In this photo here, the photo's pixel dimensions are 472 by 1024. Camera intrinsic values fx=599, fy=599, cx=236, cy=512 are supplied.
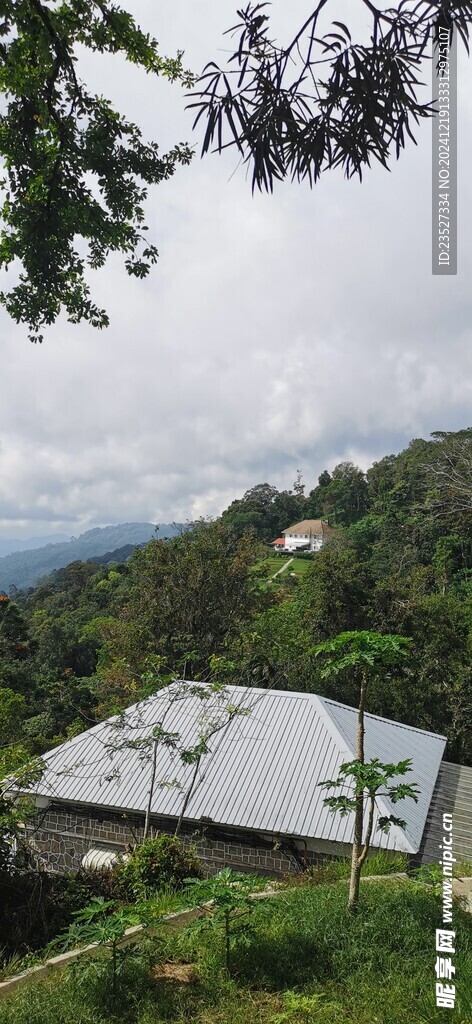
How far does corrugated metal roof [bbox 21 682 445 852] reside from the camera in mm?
8273

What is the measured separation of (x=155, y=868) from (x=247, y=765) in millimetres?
4417

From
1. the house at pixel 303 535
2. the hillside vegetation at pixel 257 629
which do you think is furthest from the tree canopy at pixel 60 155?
the house at pixel 303 535

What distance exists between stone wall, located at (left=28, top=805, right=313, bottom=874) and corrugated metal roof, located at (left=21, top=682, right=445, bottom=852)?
389 millimetres

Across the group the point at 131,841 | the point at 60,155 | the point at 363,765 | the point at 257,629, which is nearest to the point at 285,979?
the point at 363,765

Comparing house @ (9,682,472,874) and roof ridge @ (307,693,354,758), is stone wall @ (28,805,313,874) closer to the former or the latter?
house @ (9,682,472,874)

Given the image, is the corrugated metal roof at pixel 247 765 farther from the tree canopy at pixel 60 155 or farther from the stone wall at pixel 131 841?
the tree canopy at pixel 60 155

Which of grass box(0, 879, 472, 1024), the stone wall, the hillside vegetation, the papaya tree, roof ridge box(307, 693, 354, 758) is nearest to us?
grass box(0, 879, 472, 1024)

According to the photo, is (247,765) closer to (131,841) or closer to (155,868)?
(131,841)

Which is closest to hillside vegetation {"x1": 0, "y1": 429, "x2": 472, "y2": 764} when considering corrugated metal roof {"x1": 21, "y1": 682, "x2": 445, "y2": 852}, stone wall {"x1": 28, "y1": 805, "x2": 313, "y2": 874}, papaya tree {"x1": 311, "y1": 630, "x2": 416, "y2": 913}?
corrugated metal roof {"x1": 21, "y1": 682, "x2": 445, "y2": 852}

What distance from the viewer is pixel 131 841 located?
9.20m

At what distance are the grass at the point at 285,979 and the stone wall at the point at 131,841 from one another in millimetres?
4907

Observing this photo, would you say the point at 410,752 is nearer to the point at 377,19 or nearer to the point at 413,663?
the point at 413,663

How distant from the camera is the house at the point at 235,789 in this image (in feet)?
26.9

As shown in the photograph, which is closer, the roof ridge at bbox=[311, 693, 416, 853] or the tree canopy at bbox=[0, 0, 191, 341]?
the tree canopy at bbox=[0, 0, 191, 341]
